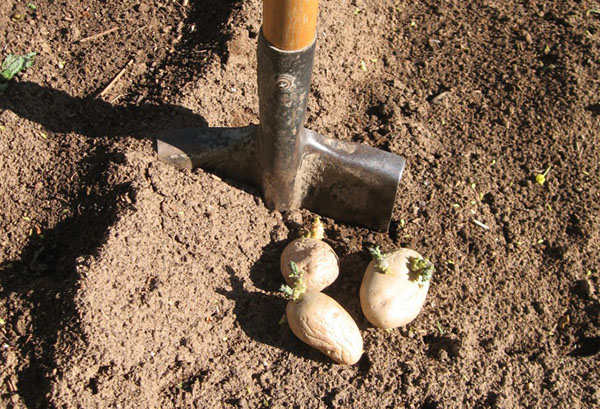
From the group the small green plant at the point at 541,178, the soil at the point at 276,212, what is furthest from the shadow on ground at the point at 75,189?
the small green plant at the point at 541,178

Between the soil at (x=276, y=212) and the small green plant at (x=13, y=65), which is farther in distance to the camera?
the small green plant at (x=13, y=65)

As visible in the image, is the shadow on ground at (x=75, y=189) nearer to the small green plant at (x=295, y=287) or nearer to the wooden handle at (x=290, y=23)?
the small green plant at (x=295, y=287)

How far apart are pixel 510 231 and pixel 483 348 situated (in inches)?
20.0

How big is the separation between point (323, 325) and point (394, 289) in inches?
10.6

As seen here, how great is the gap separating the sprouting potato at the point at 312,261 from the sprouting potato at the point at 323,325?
2.4 inches

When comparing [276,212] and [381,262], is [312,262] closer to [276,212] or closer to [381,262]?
[381,262]

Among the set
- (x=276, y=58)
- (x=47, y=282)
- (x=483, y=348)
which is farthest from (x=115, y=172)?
(x=483, y=348)

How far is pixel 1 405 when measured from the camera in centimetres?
175

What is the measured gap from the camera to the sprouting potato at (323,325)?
1.81 meters

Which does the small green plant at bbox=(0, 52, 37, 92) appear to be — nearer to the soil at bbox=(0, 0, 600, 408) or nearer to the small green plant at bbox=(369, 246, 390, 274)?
the soil at bbox=(0, 0, 600, 408)

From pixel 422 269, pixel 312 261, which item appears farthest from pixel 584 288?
pixel 312 261

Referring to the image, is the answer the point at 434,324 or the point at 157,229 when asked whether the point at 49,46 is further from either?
the point at 434,324

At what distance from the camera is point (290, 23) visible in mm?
1667

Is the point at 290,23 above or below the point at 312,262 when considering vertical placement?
above
